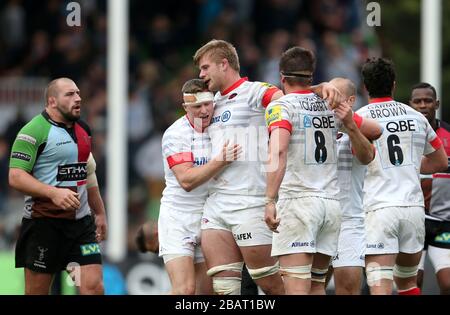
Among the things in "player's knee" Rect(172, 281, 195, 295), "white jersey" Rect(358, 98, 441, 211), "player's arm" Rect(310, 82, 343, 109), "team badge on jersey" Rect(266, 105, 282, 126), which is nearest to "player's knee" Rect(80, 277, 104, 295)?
"player's knee" Rect(172, 281, 195, 295)

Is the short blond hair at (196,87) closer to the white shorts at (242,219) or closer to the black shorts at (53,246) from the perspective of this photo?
the white shorts at (242,219)

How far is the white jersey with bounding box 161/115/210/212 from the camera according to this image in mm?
9578

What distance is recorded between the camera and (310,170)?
29.1ft

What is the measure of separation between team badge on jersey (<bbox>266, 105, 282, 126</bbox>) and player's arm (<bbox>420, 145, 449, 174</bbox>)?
169 centimetres

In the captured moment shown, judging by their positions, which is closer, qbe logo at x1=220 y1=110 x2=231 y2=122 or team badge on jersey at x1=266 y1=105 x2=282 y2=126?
team badge on jersey at x1=266 y1=105 x2=282 y2=126

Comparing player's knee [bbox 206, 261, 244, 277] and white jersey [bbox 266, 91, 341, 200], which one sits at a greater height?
white jersey [bbox 266, 91, 341, 200]

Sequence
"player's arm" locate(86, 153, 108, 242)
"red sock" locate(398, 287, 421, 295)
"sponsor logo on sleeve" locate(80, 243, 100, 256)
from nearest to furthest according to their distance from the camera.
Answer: "red sock" locate(398, 287, 421, 295), "sponsor logo on sleeve" locate(80, 243, 100, 256), "player's arm" locate(86, 153, 108, 242)

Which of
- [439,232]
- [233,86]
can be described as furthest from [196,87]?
[439,232]

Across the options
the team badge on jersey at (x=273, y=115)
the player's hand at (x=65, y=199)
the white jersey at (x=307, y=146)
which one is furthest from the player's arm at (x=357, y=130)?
the player's hand at (x=65, y=199)

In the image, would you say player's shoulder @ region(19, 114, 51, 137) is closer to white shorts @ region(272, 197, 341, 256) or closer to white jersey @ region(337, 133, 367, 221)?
white shorts @ region(272, 197, 341, 256)

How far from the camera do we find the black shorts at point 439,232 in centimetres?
1096
